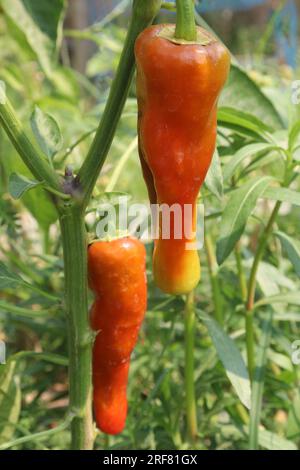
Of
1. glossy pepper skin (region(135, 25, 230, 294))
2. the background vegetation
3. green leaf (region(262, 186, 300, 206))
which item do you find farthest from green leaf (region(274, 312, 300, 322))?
glossy pepper skin (region(135, 25, 230, 294))

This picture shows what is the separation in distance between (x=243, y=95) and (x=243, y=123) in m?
0.08

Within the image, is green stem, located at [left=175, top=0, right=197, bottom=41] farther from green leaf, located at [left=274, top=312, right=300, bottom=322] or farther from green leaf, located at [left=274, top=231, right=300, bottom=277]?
green leaf, located at [left=274, top=312, right=300, bottom=322]

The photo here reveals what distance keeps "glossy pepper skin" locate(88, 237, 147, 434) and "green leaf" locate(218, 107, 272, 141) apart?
171 millimetres

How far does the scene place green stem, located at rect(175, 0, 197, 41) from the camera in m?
0.55

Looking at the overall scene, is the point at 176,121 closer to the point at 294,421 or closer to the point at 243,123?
the point at 243,123

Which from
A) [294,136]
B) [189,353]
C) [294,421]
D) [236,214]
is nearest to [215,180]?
[236,214]

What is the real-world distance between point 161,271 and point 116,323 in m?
0.14

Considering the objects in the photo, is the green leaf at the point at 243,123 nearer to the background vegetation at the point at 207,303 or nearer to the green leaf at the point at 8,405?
the background vegetation at the point at 207,303

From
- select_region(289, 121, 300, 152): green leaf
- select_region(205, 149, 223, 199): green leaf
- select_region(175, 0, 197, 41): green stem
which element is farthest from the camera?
select_region(289, 121, 300, 152): green leaf

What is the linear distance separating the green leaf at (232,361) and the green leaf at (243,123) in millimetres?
236

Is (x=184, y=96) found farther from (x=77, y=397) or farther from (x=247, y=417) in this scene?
(x=247, y=417)

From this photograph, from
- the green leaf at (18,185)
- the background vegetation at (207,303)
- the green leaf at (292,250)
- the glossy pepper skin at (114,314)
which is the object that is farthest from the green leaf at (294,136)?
the green leaf at (18,185)

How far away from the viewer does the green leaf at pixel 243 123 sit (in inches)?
30.2

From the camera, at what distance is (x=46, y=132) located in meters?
0.75
